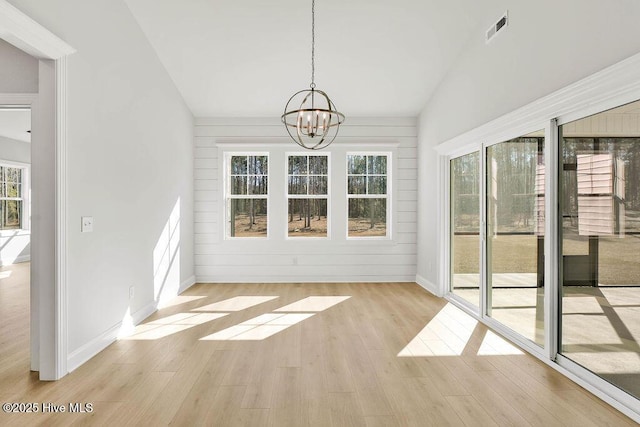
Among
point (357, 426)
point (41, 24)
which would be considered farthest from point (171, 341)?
point (41, 24)

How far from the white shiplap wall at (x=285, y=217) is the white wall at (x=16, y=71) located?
335 centimetres

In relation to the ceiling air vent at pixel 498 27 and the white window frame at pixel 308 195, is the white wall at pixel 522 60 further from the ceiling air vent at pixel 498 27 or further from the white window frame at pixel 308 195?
the white window frame at pixel 308 195

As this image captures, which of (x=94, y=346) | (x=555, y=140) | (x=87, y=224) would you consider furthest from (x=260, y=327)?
(x=555, y=140)

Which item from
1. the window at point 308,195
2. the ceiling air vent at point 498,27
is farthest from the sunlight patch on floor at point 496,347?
the window at point 308,195

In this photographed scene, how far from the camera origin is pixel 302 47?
4.52 meters

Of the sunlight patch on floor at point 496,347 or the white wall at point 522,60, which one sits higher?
the white wall at point 522,60

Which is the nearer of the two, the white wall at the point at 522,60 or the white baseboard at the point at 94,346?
the white wall at the point at 522,60

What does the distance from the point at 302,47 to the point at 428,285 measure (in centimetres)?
391

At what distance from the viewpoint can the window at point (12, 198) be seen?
8.22 m

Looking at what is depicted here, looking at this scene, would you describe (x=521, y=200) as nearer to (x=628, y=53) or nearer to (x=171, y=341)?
(x=628, y=53)

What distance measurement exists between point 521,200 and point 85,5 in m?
4.31

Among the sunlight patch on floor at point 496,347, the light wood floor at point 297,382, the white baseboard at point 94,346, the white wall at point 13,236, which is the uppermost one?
the white wall at point 13,236

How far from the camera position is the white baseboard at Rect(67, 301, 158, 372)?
9.39ft

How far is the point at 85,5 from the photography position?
304cm
